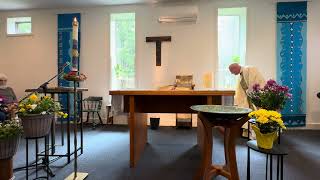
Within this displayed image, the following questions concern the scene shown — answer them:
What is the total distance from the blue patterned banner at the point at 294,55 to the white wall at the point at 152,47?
0.14 m

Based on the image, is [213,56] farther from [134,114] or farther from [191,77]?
[134,114]

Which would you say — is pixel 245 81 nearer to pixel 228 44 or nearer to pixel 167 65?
pixel 228 44

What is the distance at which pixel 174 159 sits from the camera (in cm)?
274

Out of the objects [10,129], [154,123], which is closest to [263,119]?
[10,129]

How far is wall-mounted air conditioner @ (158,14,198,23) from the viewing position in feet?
15.3

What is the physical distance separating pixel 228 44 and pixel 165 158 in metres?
3.12

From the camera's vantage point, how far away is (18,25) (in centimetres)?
550

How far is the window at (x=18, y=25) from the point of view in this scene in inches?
213

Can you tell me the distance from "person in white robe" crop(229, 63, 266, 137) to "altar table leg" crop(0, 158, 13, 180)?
3.23m

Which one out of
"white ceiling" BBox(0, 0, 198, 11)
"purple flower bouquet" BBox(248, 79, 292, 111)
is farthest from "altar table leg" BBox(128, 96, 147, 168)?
"white ceiling" BBox(0, 0, 198, 11)

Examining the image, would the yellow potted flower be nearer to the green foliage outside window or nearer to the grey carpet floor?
the grey carpet floor

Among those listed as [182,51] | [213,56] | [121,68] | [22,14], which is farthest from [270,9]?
[22,14]

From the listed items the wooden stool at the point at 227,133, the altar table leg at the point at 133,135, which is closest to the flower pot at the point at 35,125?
the altar table leg at the point at 133,135

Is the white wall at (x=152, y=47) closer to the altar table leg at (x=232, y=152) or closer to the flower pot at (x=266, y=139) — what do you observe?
the altar table leg at (x=232, y=152)
